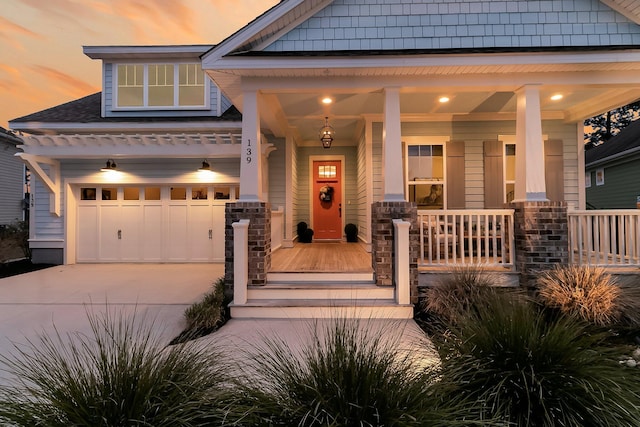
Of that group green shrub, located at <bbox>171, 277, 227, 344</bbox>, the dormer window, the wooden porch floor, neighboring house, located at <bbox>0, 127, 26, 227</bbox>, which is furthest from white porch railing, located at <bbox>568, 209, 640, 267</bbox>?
neighboring house, located at <bbox>0, 127, 26, 227</bbox>

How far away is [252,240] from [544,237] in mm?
4361

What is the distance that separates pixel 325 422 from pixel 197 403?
0.63 meters

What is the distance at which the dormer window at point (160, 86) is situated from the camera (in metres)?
8.98

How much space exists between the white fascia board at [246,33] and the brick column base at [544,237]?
4.72 meters

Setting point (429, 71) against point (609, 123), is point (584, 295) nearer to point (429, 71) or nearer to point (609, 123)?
point (429, 71)

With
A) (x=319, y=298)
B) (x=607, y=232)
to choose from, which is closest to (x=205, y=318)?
(x=319, y=298)

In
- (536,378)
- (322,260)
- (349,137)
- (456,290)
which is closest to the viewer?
(536,378)

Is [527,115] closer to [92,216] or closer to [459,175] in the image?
[459,175]

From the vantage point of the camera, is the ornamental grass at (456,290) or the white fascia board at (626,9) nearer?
the ornamental grass at (456,290)

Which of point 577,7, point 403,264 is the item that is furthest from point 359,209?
point 577,7

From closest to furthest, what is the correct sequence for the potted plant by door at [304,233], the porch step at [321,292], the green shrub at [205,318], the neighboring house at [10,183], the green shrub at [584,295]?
1. the green shrub at [584,295]
2. the green shrub at [205,318]
3. the porch step at [321,292]
4. the potted plant by door at [304,233]
5. the neighboring house at [10,183]

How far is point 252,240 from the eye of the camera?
4789mm

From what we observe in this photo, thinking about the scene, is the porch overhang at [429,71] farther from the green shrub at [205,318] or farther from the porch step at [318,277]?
the green shrub at [205,318]

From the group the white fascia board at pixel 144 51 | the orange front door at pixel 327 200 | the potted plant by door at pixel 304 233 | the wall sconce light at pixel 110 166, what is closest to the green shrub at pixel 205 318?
the potted plant by door at pixel 304 233
